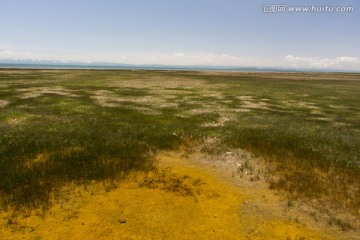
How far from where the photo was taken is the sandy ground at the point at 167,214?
11.5 meters

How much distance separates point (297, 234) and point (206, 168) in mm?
7625

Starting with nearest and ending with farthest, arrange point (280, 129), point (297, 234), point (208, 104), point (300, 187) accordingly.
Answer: point (297, 234) → point (300, 187) → point (280, 129) → point (208, 104)

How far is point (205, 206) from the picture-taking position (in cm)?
1388

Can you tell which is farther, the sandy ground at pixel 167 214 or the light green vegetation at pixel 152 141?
the light green vegetation at pixel 152 141

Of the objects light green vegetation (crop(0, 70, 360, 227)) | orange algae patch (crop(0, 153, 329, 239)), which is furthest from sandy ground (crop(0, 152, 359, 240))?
light green vegetation (crop(0, 70, 360, 227))

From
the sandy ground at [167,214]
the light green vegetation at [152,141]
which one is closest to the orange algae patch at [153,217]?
the sandy ground at [167,214]

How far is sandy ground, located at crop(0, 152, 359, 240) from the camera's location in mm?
11539

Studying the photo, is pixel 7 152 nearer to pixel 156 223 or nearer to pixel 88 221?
pixel 88 221

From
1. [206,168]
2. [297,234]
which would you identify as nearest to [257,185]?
[206,168]

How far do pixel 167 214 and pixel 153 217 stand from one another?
26.2 inches

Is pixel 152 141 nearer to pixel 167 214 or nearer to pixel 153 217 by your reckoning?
pixel 167 214

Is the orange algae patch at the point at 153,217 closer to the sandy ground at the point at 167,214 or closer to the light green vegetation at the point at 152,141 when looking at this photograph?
the sandy ground at the point at 167,214

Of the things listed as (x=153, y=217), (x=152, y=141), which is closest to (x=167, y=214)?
(x=153, y=217)

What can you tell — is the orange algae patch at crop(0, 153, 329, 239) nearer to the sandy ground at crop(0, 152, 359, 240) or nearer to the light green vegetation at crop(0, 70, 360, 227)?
the sandy ground at crop(0, 152, 359, 240)
